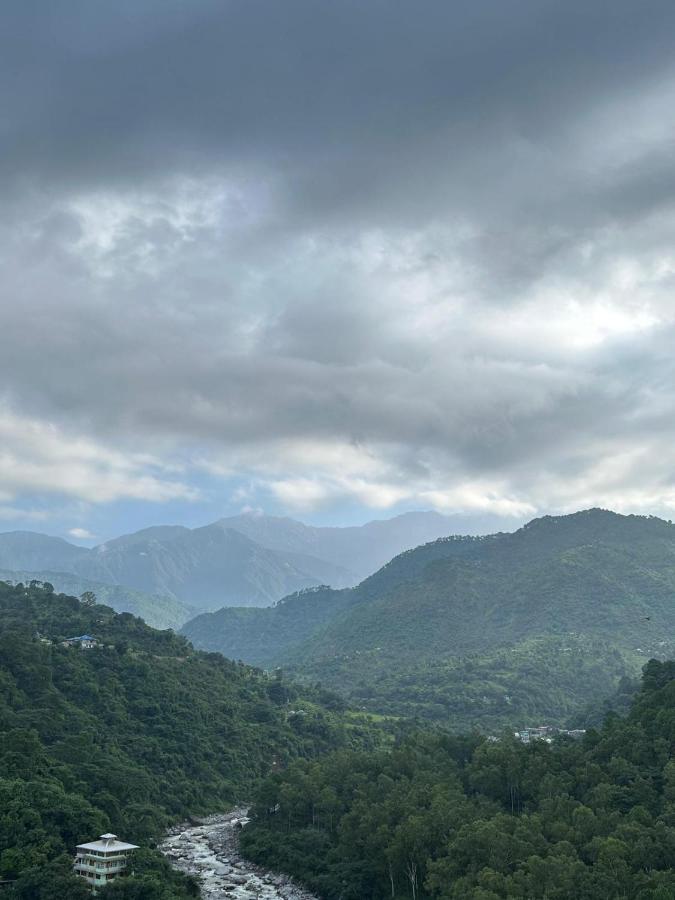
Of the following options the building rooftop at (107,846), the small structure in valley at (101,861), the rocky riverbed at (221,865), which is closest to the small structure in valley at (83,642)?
the rocky riverbed at (221,865)

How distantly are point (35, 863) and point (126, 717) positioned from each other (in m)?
46.0

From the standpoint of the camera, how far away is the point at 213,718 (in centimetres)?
12106

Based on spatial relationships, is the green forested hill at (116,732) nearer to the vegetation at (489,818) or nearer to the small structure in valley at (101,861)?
the small structure in valley at (101,861)

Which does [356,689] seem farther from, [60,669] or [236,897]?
[236,897]

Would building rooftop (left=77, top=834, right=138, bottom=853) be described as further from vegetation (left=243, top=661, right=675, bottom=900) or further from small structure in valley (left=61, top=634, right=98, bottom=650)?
small structure in valley (left=61, top=634, right=98, bottom=650)

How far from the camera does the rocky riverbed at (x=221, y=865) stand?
7050 cm

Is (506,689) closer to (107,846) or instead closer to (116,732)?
(116,732)

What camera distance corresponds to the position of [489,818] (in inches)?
2645

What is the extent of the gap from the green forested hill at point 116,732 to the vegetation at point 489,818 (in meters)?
14.6

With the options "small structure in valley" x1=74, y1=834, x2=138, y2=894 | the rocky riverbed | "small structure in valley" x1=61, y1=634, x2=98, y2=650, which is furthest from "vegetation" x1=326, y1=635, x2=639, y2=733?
"small structure in valley" x1=74, y1=834, x2=138, y2=894

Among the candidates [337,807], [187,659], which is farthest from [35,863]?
[187,659]

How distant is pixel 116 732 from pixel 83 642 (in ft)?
87.6

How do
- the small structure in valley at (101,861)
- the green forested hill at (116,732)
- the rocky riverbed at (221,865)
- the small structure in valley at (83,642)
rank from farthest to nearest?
the small structure in valley at (83,642) → the rocky riverbed at (221,865) → the green forested hill at (116,732) → the small structure in valley at (101,861)

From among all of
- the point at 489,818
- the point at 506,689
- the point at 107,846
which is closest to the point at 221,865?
the point at 107,846
